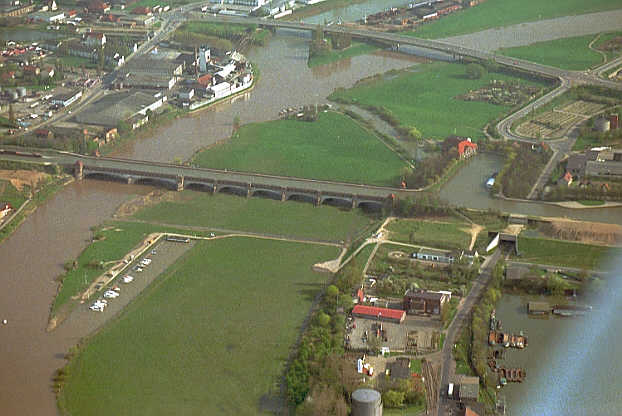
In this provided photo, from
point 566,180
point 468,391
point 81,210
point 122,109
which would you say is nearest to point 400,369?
point 468,391

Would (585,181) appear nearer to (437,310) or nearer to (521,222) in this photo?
(521,222)

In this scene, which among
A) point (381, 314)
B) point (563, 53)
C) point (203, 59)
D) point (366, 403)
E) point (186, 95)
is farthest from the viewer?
point (563, 53)

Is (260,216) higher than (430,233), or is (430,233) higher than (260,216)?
(430,233)

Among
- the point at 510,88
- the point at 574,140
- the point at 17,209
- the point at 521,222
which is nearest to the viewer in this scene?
the point at 521,222

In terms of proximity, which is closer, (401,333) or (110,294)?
(401,333)

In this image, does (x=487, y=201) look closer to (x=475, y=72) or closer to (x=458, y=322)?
(x=458, y=322)

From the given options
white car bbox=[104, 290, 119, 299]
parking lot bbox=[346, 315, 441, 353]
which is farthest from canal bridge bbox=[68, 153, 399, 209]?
white car bbox=[104, 290, 119, 299]

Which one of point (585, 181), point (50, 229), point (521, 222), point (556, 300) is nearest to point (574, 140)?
point (585, 181)

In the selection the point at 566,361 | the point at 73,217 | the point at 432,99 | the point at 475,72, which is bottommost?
the point at 73,217
